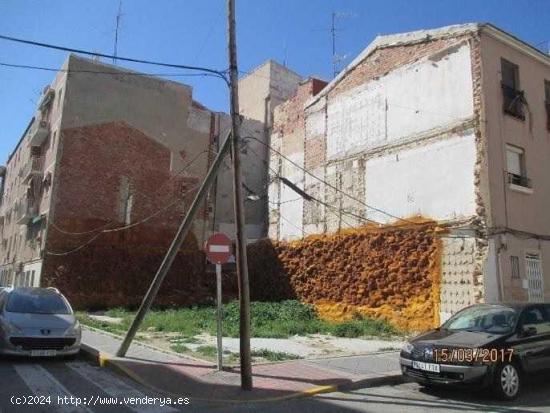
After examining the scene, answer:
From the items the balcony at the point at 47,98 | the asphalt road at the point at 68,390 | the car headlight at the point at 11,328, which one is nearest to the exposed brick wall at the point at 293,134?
the balcony at the point at 47,98

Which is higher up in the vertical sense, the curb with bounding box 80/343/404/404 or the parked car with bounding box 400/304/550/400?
the parked car with bounding box 400/304/550/400

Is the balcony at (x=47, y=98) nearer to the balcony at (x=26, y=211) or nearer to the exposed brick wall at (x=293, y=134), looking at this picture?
the balcony at (x=26, y=211)

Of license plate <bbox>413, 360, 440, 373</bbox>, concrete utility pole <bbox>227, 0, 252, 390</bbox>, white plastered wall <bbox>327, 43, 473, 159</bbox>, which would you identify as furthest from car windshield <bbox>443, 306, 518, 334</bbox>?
white plastered wall <bbox>327, 43, 473, 159</bbox>

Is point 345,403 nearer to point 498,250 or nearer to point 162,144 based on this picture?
point 498,250

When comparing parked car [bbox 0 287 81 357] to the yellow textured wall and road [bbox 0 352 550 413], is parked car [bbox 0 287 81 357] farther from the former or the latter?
the yellow textured wall

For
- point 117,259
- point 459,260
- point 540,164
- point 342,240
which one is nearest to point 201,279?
point 117,259

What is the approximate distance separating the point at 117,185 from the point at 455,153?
17.8m

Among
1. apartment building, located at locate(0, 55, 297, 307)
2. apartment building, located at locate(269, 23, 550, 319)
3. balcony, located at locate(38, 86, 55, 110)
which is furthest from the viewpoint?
balcony, located at locate(38, 86, 55, 110)

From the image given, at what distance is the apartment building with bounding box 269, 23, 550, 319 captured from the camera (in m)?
16.3

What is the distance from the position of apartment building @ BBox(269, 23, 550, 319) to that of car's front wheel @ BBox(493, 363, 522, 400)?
7.78 meters

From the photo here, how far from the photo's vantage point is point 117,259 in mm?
26516

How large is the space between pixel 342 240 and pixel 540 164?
7908mm

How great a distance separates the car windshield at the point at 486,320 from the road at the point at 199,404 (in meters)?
1.00

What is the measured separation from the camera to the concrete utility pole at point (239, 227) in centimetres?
819
